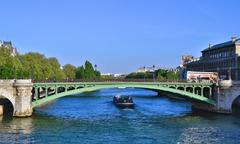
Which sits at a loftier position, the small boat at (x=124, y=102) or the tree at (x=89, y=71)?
the tree at (x=89, y=71)

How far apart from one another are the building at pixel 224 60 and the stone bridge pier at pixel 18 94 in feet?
119

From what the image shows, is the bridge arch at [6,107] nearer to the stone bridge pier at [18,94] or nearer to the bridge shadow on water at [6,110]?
the bridge shadow on water at [6,110]

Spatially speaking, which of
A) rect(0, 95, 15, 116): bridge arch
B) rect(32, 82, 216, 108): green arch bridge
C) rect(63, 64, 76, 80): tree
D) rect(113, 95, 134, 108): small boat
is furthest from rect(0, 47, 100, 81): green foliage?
rect(113, 95, 134, 108): small boat

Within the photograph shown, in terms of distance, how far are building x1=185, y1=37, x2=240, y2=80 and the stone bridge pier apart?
3624 cm

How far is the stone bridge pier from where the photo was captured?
54.3 meters

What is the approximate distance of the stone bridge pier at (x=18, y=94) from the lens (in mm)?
54344

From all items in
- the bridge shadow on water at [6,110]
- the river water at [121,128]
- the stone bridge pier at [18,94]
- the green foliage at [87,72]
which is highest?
the green foliage at [87,72]

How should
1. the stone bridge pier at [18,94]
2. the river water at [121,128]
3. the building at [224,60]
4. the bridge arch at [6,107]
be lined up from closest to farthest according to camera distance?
the river water at [121,128]
the stone bridge pier at [18,94]
the bridge arch at [6,107]
the building at [224,60]

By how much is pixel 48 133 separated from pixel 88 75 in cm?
9759

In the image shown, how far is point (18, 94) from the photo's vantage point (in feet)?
179

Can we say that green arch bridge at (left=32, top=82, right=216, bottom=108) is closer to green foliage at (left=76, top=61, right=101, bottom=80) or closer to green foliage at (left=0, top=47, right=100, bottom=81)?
green foliage at (left=0, top=47, right=100, bottom=81)

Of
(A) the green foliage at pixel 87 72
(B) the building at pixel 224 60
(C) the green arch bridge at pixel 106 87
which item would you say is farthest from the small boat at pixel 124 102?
(A) the green foliage at pixel 87 72

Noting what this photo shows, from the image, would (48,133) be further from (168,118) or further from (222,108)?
(222,108)

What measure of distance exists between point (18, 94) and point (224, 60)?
46877 mm
